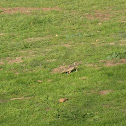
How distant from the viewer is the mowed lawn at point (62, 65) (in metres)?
7.27

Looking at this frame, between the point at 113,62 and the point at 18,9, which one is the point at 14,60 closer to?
the point at 113,62

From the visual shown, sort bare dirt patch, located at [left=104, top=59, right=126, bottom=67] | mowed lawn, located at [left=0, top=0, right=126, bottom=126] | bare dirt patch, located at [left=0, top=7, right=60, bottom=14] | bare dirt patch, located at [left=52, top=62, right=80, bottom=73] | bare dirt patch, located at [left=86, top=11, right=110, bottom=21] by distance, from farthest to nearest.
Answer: bare dirt patch, located at [left=0, top=7, right=60, bottom=14] < bare dirt patch, located at [left=86, top=11, right=110, bottom=21] < bare dirt patch, located at [left=104, top=59, right=126, bottom=67] < bare dirt patch, located at [left=52, top=62, right=80, bottom=73] < mowed lawn, located at [left=0, top=0, right=126, bottom=126]

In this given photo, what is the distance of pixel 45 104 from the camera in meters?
7.70

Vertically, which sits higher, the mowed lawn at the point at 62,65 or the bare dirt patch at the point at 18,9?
the mowed lawn at the point at 62,65

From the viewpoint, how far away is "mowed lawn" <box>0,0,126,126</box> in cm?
→ 727

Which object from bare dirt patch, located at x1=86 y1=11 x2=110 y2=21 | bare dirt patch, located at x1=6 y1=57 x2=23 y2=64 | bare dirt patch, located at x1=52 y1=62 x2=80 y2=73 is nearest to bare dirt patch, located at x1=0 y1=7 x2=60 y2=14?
bare dirt patch, located at x1=86 y1=11 x2=110 y2=21

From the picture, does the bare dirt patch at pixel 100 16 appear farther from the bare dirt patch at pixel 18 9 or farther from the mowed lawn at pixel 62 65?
the bare dirt patch at pixel 18 9

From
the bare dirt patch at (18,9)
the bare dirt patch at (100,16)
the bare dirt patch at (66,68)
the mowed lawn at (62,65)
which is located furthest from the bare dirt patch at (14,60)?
the bare dirt patch at (18,9)

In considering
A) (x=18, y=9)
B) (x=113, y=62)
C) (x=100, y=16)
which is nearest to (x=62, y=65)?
(x=113, y=62)

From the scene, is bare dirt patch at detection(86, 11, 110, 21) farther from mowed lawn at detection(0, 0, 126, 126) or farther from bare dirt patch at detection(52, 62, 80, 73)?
bare dirt patch at detection(52, 62, 80, 73)

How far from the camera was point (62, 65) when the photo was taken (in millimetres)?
9820

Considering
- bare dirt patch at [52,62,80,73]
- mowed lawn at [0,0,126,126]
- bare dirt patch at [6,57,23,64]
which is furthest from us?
bare dirt patch at [6,57,23,64]

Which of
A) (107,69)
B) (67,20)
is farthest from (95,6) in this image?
(107,69)

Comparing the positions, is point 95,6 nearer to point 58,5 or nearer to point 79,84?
point 58,5
